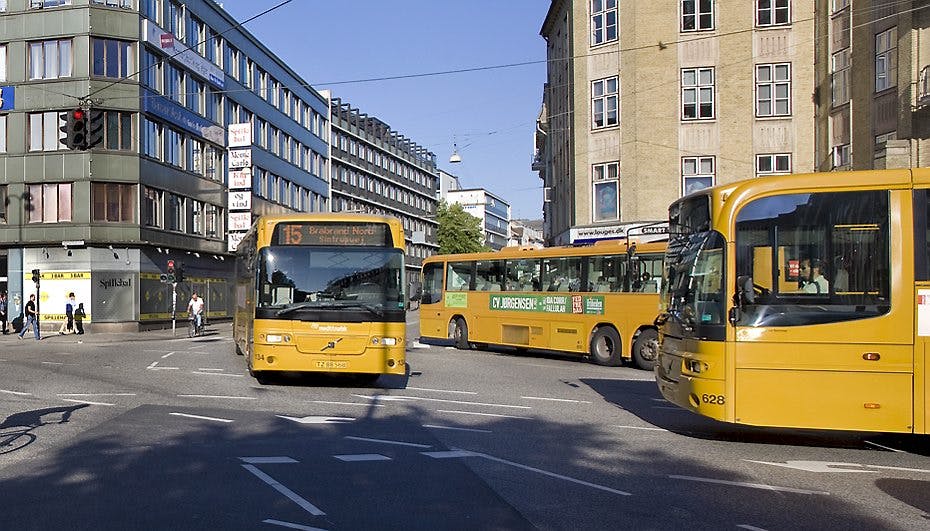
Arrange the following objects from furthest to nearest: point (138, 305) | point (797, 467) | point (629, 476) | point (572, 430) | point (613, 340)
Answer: point (138, 305) < point (613, 340) < point (572, 430) < point (797, 467) < point (629, 476)

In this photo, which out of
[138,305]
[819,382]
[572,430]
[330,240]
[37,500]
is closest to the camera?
[37,500]

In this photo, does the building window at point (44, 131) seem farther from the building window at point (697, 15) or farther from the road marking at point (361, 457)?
the road marking at point (361, 457)

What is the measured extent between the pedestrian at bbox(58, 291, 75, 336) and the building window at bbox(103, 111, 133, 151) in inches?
275

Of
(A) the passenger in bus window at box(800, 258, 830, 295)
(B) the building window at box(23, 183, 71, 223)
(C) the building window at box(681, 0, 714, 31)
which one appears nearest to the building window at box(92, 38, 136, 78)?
(B) the building window at box(23, 183, 71, 223)

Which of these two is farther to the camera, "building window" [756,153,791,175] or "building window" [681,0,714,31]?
"building window" [681,0,714,31]

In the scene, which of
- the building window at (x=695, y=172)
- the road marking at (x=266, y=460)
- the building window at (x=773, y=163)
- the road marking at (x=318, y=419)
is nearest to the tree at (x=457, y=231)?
the building window at (x=695, y=172)

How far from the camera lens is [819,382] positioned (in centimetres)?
966

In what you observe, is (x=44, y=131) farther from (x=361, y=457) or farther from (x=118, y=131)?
(x=361, y=457)

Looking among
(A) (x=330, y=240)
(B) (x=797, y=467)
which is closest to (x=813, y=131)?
(A) (x=330, y=240)

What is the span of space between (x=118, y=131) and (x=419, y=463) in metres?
36.1

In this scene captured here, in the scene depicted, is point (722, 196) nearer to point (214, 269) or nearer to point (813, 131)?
→ point (813, 131)

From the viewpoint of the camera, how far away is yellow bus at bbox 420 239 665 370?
21094 millimetres

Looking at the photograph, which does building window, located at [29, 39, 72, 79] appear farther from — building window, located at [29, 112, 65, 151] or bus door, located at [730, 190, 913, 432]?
bus door, located at [730, 190, 913, 432]

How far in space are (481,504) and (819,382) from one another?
463 centimetres
